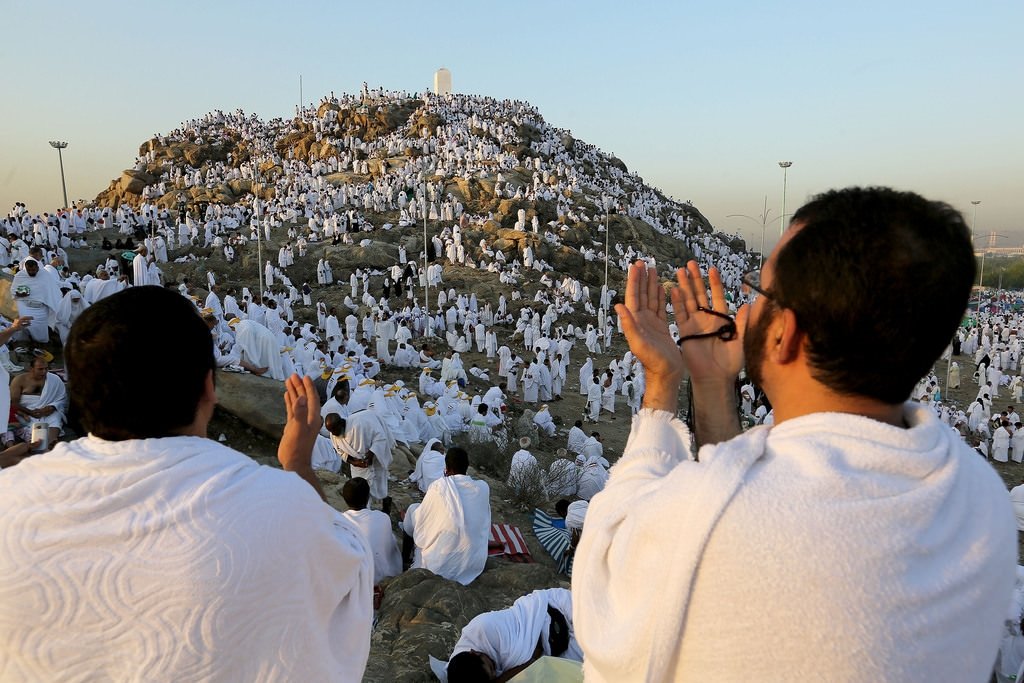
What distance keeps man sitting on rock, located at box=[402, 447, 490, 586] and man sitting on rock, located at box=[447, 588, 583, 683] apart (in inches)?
74.4

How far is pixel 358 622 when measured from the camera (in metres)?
1.52

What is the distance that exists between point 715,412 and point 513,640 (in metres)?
2.34

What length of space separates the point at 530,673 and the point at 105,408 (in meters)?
2.19

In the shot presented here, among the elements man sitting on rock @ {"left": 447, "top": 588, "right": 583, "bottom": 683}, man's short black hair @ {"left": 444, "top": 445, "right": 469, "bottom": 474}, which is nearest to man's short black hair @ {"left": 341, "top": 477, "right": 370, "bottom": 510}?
man's short black hair @ {"left": 444, "top": 445, "right": 469, "bottom": 474}

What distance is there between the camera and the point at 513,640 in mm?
3162

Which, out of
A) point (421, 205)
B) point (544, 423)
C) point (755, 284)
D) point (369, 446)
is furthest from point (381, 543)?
point (421, 205)

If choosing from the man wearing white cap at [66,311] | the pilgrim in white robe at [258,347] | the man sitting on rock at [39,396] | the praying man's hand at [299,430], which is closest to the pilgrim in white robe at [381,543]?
the man sitting on rock at [39,396]

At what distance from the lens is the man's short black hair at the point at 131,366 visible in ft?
4.37

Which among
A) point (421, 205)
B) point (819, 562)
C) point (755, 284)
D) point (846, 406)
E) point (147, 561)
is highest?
point (755, 284)

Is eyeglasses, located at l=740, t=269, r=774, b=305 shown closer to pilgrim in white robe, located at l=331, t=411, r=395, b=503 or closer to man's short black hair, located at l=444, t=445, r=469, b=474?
man's short black hair, located at l=444, t=445, r=469, b=474

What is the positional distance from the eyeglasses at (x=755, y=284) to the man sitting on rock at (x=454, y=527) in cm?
439

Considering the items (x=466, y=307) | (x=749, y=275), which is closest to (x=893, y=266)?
(x=749, y=275)

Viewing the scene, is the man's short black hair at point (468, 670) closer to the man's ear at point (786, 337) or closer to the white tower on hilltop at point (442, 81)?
the man's ear at point (786, 337)

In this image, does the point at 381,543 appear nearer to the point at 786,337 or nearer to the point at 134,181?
the point at 786,337
